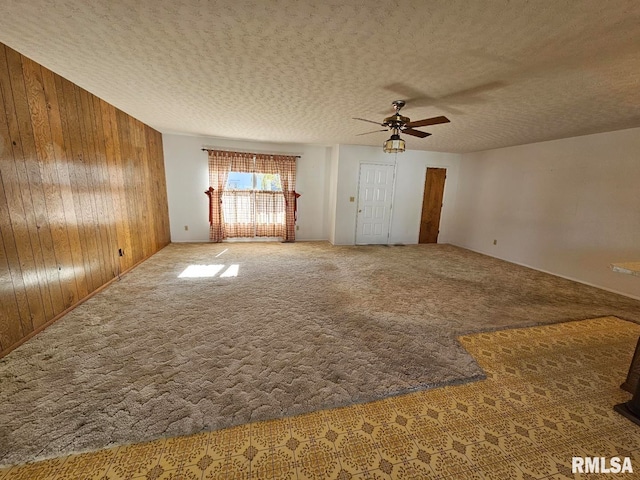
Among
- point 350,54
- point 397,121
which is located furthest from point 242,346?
point 397,121

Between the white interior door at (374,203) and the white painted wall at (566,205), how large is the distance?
2045mm

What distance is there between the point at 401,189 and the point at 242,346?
17.6ft

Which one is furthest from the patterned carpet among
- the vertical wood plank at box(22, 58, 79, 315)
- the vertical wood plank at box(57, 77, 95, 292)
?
the vertical wood plank at box(57, 77, 95, 292)

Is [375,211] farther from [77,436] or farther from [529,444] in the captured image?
[77,436]

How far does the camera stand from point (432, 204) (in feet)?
21.8

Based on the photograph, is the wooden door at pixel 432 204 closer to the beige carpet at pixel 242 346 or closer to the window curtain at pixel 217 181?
the beige carpet at pixel 242 346

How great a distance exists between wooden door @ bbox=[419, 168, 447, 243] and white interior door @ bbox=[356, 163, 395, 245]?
1006mm

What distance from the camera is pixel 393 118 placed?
284 centimetres

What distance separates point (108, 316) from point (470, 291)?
433cm

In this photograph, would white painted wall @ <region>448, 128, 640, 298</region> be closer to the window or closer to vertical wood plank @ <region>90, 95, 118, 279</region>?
the window

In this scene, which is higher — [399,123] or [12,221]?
[399,123]

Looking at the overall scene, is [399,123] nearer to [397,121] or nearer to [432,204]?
[397,121]

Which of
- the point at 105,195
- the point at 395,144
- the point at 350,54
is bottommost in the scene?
the point at 105,195

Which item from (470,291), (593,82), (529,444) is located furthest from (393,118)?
(529,444)
